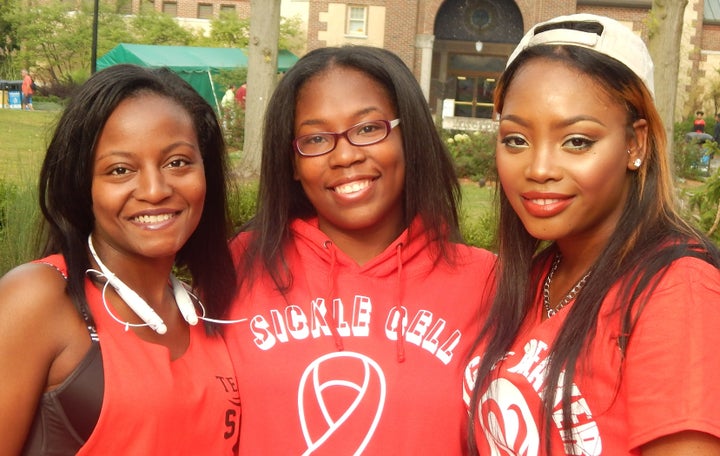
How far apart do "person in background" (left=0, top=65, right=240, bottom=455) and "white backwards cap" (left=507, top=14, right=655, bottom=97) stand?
1179mm

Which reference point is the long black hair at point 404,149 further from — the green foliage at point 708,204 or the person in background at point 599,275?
the green foliage at point 708,204

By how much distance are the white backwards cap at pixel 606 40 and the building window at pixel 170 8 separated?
39410 mm

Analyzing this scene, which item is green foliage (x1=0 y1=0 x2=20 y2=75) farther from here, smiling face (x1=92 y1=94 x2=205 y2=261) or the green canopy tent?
smiling face (x1=92 y1=94 x2=205 y2=261)

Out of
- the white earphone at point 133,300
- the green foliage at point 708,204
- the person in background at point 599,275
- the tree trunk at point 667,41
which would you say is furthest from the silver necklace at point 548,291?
the tree trunk at point 667,41

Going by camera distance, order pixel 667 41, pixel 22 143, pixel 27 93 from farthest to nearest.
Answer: pixel 27 93
pixel 22 143
pixel 667 41

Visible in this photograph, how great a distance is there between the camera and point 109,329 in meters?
2.41

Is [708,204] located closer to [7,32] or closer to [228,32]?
[228,32]

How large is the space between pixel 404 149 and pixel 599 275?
107 centimetres

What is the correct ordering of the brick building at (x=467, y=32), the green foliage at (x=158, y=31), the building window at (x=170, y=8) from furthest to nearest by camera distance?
1. the building window at (x=170, y=8)
2. the green foliage at (x=158, y=31)
3. the brick building at (x=467, y=32)

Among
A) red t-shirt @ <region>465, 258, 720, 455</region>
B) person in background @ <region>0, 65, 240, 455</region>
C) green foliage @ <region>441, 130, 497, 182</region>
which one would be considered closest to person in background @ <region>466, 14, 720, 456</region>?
red t-shirt @ <region>465, 258, 720, 455</region>

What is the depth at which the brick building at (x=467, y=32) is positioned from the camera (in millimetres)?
33531

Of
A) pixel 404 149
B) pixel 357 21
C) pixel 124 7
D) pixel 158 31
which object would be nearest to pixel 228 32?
pixel 158 31

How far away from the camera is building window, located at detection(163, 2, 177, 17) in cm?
3959

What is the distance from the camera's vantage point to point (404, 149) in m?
3.13
